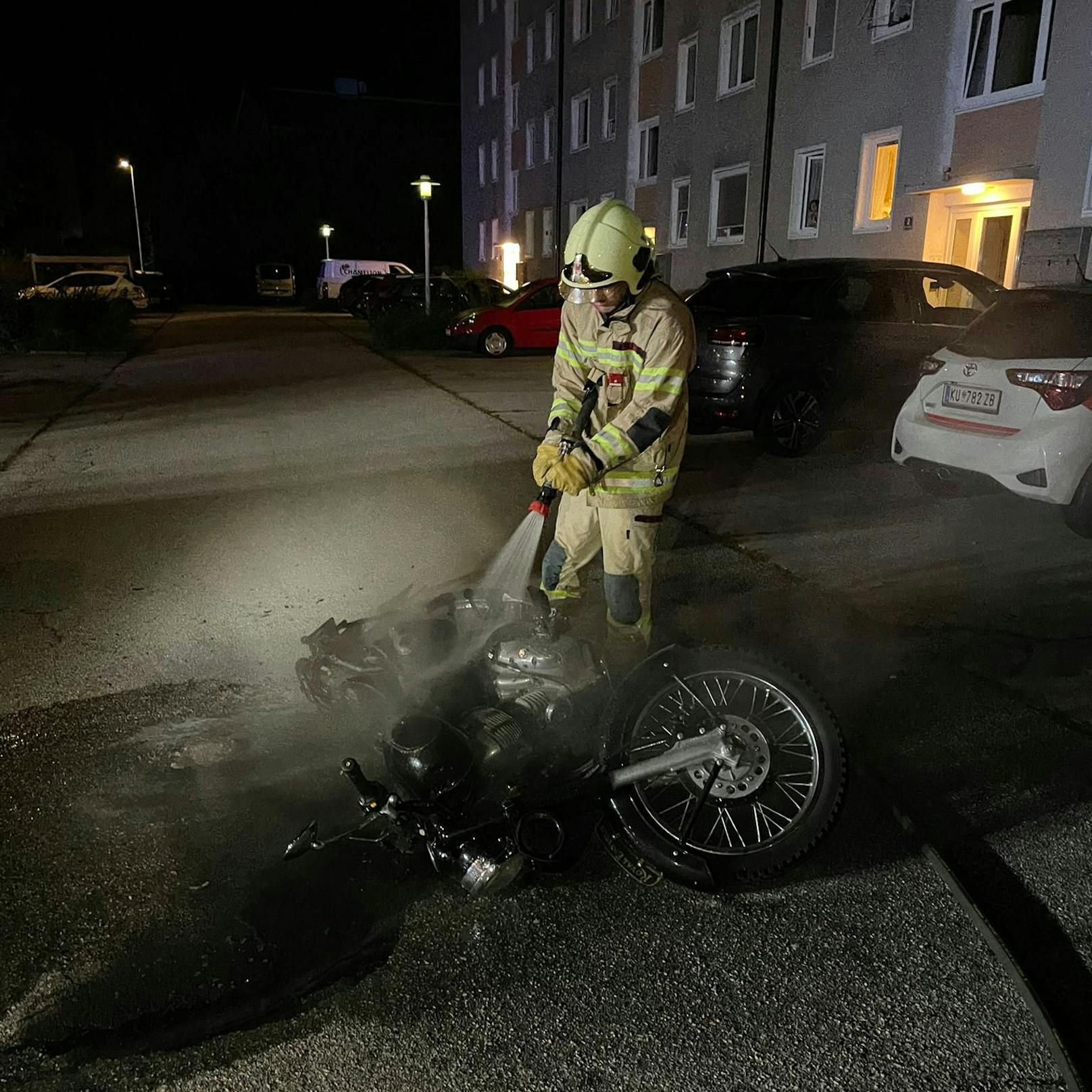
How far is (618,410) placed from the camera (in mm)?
3549

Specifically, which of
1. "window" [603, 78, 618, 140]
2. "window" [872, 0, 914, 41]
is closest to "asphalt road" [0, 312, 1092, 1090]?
"window" [872, 0, 914, 41]

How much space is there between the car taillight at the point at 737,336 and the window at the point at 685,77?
17523mm

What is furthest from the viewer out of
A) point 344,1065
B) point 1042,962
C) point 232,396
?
point 232,396

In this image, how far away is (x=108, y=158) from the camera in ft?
219

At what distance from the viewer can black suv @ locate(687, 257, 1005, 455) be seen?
28.7 feet

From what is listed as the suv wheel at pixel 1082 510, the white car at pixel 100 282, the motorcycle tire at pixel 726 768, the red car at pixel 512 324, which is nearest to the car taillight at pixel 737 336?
the suv wheel at pixel 1082 510

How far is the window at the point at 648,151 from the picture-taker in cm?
2659

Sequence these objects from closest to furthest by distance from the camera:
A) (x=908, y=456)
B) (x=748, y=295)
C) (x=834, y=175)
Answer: (x=908, y=456) < (x=748, y=295) < (x=834, y=175)

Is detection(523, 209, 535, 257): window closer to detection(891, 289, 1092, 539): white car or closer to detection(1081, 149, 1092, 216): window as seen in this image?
detection(1081, 149, 1092, 216): window

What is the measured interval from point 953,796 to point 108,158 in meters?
76.2

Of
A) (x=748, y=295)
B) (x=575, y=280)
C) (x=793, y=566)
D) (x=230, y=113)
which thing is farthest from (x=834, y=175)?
(x=230, y=113)

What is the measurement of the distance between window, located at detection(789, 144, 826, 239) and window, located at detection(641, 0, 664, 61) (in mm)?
8740

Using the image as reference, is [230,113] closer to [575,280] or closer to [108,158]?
[108,158]

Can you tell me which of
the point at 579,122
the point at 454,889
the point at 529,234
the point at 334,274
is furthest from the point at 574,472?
the point at 334,274
